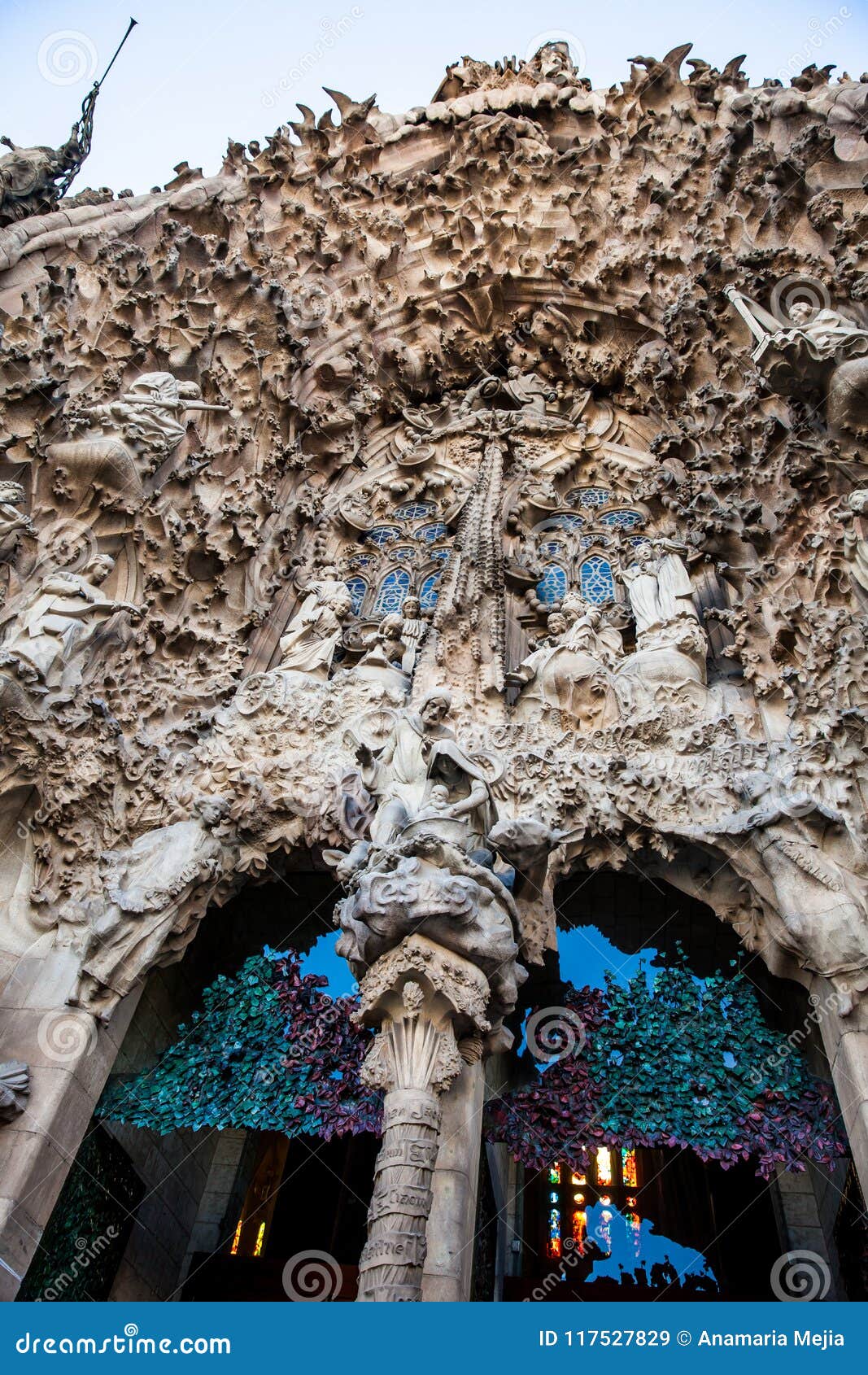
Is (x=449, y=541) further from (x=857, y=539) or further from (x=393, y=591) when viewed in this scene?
(x=857, y=539)

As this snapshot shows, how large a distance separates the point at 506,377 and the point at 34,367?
6.13m

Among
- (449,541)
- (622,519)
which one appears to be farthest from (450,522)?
(622,519)

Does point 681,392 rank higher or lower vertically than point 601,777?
higher

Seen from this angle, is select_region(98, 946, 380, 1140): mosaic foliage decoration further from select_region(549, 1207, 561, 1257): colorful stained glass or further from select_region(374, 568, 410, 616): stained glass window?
select_region(374, 568, 410, 616): stained glass window

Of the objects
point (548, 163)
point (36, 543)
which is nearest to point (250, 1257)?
point (36, 543)

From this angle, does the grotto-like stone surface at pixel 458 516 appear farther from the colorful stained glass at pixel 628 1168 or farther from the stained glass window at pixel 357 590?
the colorful stained glass at pixel 628 1168

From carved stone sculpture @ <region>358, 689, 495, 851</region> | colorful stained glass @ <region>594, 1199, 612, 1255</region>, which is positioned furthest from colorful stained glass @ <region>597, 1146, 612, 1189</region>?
carved stone sculpture @ <region>358, 689, 495, 851</region>

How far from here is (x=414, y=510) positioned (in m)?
10.7

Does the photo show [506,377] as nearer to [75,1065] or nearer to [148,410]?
[148,410]

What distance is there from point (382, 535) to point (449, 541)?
90 cm

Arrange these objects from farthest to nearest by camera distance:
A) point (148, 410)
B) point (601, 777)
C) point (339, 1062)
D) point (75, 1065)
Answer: point (148, 410), point (601, 777), point (339, 1062), point (75, 1065)

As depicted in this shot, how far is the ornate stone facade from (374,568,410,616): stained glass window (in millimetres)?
82

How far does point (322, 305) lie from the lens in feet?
36.0

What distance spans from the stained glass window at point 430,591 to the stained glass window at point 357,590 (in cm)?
64
